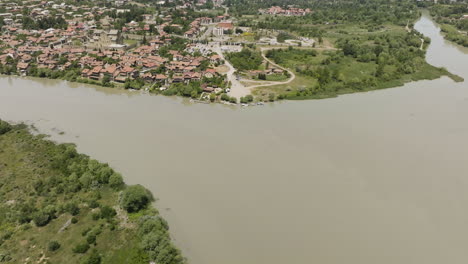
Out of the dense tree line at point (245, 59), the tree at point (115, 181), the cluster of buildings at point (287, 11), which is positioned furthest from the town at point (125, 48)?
the cluster of buildings at point (287, 11)

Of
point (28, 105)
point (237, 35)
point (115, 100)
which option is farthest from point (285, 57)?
point (28, 105)

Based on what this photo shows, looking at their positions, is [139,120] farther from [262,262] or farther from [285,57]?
[285,57]

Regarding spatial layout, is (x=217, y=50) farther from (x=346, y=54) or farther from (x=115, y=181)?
(x=115, y=181)

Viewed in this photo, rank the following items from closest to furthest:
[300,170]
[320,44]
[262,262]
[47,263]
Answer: [47,263] < [262,262] < [300,170] < [320,44]

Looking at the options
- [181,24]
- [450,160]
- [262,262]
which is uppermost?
[181,24]

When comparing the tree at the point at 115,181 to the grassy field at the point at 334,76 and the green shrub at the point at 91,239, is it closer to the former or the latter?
the green shrub at the point at 91,239

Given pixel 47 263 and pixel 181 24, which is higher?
pixel 181 24

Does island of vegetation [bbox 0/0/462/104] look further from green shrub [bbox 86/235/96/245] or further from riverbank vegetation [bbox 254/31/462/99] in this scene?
green shrub [bbox 86/235/96/245]
